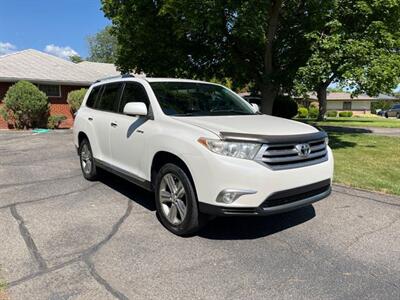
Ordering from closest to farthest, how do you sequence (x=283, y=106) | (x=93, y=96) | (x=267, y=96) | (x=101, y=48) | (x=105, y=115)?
(x=105, y=115), (x=93, y=96), (x=267, y=96), (x=283, y=106), (x=101, y=48)

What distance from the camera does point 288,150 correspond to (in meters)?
4.12

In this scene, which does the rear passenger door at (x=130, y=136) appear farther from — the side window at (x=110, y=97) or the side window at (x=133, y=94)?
the side window at (x=110, y=97)

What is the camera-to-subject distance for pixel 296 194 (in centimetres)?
419

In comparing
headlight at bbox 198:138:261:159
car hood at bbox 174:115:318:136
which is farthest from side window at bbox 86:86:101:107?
headlight at bbox 198:138:261:159

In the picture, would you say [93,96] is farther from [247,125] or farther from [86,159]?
[247,125]

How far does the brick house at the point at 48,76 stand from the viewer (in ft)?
65.5

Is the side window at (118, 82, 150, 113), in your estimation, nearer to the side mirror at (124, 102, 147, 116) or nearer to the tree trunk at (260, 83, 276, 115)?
the side mirror at (124, 102, 147, 116)

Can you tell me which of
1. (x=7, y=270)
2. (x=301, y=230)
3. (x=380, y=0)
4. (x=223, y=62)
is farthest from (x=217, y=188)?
(x=223, y=62)

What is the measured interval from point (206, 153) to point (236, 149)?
32 centimetres

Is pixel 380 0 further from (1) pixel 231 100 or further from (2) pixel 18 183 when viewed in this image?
(2) pixel 18 183

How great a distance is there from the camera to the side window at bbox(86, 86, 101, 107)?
23.0ft

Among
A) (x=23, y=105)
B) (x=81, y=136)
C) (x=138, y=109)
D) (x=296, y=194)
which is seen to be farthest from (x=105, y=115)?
(x=23, y=105)

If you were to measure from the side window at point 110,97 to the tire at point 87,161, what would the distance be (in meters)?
0.86

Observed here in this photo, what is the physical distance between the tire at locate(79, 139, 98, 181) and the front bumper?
3490mm
